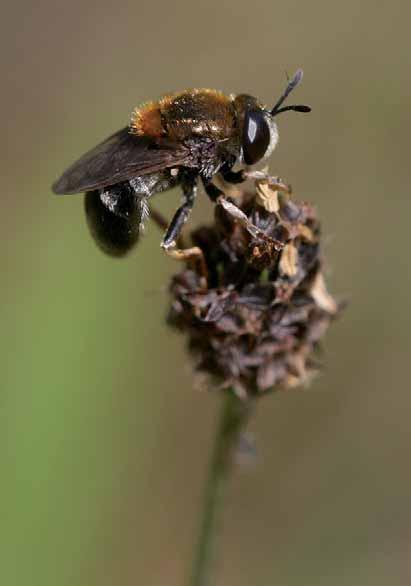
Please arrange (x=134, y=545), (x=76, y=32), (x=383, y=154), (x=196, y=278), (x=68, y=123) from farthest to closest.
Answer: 1. (x=76, y=32)
2. (x=68, y=123)
3. (x=383, y=154)
4. (x=134, y=545)
5. (x=196, y=278)

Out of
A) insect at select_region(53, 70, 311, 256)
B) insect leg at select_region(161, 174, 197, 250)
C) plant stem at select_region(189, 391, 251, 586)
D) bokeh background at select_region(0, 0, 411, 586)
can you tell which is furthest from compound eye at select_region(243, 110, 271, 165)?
bokeh background at select_region(0, 0, 411, 586)

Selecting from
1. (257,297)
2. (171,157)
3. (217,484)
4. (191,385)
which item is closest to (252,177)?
(171,157)

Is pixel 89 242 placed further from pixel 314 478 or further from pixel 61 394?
pixel 314 478

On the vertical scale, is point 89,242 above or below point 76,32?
below

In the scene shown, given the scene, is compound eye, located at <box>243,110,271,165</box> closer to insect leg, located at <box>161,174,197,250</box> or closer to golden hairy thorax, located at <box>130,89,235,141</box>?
golden hairy thorax, located at <box>130,89,235,141</box>

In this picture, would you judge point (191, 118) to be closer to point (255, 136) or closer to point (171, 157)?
point (171, 157)

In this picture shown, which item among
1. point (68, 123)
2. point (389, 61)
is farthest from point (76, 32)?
point (389, 61)

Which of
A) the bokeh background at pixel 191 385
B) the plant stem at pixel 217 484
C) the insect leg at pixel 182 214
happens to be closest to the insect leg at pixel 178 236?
the insect leg at pixel 182 214
